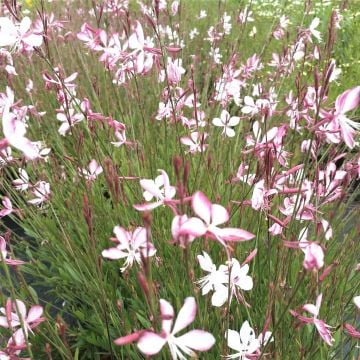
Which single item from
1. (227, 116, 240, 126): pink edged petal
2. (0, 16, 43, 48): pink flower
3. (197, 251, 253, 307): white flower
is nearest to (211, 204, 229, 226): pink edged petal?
(197, 251, 253, 307): white flower

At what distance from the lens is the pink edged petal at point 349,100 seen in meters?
0.83

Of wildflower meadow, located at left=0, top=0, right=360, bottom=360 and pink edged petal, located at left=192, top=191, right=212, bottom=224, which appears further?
wildflower meadow, located at left=0, top=0, right=360, bottom=360

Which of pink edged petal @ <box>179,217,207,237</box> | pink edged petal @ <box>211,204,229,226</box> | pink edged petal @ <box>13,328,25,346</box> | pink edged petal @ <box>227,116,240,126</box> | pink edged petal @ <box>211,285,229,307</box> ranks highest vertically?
pink edged petal @ <box>179,217,207,237</box>

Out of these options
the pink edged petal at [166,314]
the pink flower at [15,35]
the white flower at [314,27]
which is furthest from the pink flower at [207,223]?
the white flower at [314,27]

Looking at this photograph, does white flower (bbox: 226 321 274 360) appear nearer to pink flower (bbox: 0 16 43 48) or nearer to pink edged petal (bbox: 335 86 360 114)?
pink edged petal (bbox: 335 86 360 114)

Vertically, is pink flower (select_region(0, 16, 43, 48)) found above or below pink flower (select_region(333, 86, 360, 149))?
above

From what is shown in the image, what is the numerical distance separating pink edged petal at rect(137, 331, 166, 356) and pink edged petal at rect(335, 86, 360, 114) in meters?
0.53

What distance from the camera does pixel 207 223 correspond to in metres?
0.67

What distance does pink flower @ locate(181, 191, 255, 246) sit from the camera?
625 millimetres

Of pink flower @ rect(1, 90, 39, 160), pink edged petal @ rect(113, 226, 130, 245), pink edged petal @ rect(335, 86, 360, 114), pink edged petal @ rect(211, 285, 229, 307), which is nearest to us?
pink flower @ rect(1, 90, 39, 160)

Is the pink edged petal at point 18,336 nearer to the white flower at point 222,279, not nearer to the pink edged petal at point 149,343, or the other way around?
the white flower at point 222,279

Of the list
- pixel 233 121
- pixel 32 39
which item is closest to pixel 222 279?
pixel 32 39

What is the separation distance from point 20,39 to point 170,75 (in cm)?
56

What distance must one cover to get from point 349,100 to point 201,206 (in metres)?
0.38
